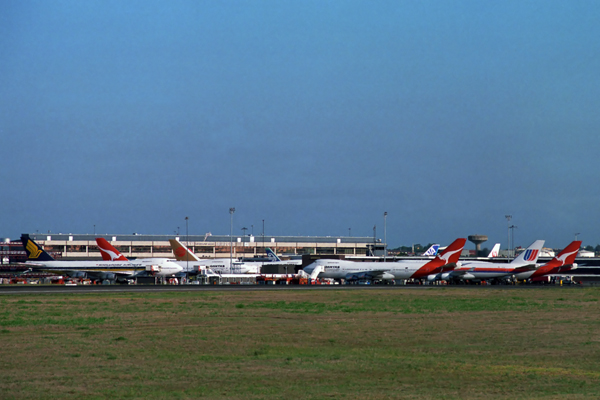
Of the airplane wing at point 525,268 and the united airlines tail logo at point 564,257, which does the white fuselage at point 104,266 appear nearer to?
the airplane wing at point 525,268

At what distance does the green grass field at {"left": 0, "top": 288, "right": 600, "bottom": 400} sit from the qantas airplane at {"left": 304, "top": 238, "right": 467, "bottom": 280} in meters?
63.5

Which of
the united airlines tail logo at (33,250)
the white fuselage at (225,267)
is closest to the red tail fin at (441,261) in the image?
the white fuselage at (225,267)

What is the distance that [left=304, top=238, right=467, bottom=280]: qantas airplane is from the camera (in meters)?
111

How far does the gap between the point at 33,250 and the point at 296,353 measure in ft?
Result: 319

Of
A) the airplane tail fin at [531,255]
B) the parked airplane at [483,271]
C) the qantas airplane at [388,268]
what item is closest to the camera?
the parked airplane at [483,271]

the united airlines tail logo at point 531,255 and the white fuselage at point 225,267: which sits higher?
the united airlines tail logo at point 531,255

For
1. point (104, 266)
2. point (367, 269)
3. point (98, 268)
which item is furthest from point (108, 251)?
point (367, 269)

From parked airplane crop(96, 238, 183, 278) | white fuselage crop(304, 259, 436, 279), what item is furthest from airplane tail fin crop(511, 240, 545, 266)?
parked airplane crop(96, 238, 183, 278)

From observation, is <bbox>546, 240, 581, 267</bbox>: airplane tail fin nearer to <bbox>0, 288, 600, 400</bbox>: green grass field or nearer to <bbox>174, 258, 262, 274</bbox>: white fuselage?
<bbox>174, 258, 262, 274</bbox>: white fuselage

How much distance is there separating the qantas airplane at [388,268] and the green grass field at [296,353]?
63.5 m

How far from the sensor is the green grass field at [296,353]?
709 inches

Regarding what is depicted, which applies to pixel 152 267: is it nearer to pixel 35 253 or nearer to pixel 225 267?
pixel 225 267

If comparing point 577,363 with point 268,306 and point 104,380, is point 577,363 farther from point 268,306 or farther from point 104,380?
point 268,306

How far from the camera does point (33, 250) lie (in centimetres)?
11225
